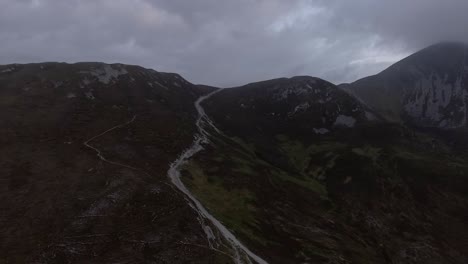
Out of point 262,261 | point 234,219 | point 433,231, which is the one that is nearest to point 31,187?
point 234,219

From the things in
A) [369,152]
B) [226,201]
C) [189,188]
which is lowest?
[226,201]

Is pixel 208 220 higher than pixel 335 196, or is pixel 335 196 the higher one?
pixel 208 220

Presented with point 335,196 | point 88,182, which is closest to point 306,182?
point 335,196

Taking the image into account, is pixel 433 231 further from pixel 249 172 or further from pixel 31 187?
pixel 31 187

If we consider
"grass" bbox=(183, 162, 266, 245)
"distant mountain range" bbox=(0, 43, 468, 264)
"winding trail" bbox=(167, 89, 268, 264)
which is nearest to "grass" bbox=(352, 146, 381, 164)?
"distant mountain range" bbox=(0, 43, 468, 264)

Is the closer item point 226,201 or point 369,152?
point 226,201

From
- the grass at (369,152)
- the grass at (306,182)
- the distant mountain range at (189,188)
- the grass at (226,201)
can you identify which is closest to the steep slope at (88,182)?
the distant mountain range at (189,188)

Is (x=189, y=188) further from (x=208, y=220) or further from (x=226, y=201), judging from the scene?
(x=208, y=220)
